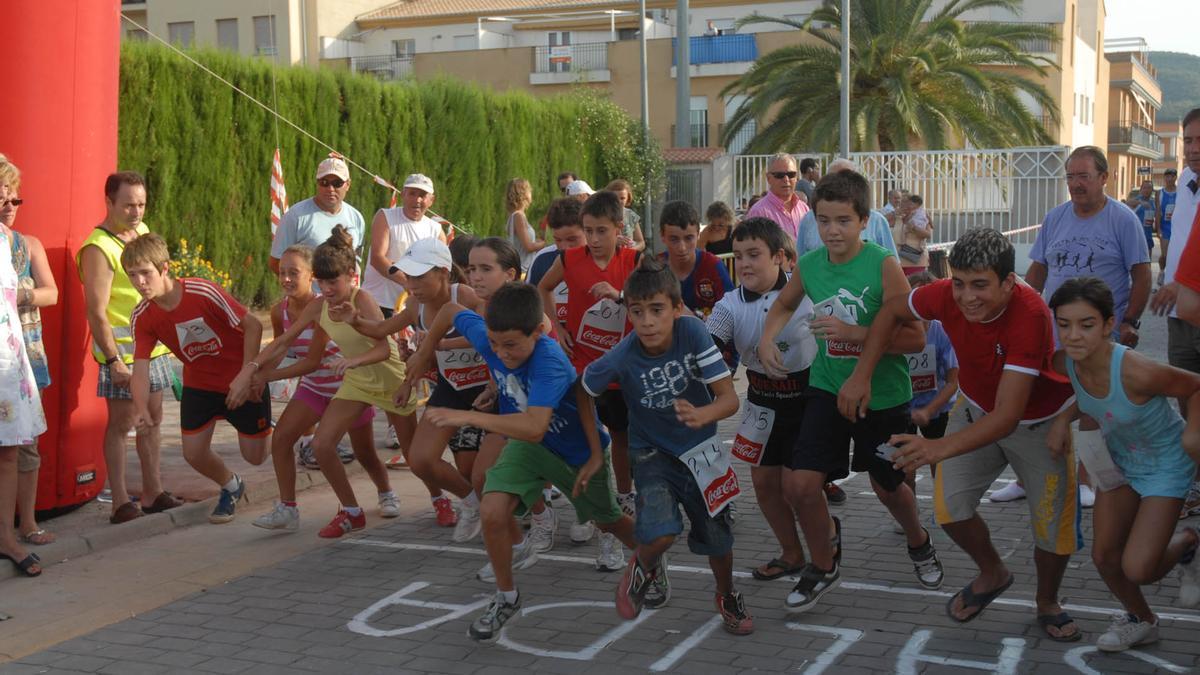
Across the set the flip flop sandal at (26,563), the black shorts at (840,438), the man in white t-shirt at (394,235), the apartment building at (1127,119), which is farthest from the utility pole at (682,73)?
the apartment building at (1127,119)

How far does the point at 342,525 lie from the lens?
23.4ft

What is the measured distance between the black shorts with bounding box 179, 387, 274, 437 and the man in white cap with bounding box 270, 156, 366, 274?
6.58 ft

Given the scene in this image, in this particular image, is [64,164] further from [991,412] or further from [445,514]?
[991,412]

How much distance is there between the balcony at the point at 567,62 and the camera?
49656mm

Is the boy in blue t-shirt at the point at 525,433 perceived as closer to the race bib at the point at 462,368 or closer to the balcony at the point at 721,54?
the race bib at the point at 462,368

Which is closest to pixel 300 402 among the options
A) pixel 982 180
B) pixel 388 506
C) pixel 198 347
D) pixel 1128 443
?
pixel 198 347

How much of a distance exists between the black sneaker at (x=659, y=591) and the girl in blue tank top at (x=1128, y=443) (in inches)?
67.0

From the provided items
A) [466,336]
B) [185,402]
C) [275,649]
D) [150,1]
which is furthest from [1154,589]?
[150,1]

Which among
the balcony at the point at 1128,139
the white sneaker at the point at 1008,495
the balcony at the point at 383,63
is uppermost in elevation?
the balcony at the point at 383,63

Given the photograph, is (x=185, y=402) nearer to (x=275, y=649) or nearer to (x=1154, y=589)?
(x=275, y=649)

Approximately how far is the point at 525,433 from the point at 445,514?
2.21m

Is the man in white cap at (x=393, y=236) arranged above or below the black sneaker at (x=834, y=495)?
above

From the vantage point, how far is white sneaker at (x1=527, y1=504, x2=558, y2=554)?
263 inches

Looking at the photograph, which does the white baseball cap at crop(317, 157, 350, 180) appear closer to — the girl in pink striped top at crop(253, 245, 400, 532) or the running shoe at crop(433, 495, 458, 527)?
the girl in pink striped top at crop(253, 245, 400, 532)
